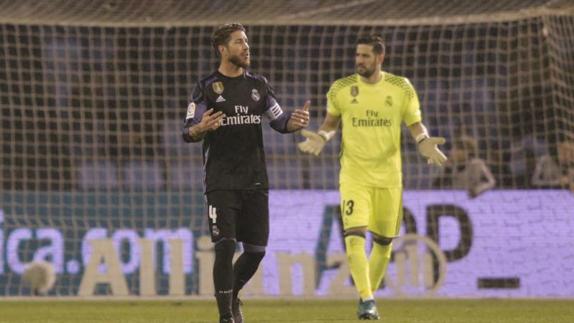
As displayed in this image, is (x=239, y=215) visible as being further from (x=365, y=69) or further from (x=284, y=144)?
(x=284, y=144)

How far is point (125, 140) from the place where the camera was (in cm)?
1596

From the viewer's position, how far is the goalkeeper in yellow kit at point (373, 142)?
33.4 feet

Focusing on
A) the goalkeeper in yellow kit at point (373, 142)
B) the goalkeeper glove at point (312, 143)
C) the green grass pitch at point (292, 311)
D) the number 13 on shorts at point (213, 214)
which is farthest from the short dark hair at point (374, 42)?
the number 13 on shorts at point (213, 214)

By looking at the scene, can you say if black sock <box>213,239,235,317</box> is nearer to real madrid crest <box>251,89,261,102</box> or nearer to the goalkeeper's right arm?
real madrid crest <box>251,89,261,102</box>

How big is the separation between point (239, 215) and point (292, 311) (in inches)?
125

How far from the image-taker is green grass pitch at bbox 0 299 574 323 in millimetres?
10148

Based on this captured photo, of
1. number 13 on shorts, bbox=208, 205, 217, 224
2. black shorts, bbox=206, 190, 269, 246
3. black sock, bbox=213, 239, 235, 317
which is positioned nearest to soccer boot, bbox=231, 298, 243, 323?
black shorts, bbox=206, 190, 269, 246

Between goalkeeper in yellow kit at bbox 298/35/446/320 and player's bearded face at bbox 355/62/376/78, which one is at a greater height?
player's bearded face at bbox 355/62/376/78

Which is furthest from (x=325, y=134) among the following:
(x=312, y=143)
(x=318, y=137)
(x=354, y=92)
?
(x=354, y=92)

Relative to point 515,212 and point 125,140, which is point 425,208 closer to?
point 515,212

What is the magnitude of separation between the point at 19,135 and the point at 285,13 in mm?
3507

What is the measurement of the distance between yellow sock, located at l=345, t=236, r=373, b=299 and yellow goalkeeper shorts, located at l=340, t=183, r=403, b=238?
0.41 feet

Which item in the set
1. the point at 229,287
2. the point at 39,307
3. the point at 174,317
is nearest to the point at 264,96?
the point at 229,287

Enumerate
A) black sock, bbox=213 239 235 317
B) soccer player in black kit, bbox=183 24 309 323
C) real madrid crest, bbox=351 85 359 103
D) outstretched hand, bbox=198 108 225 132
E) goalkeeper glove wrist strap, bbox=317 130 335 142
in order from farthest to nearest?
real madrid crest, bbox=351 85 359 103 → goalkeeper glove wrist strap, bbox=317 130 335 142 → soccer player in black kit, bbox=183 24 309 323 → black sock, bbox=213 239 235 317 → outstretched hand, bbox=198 108 225 132
